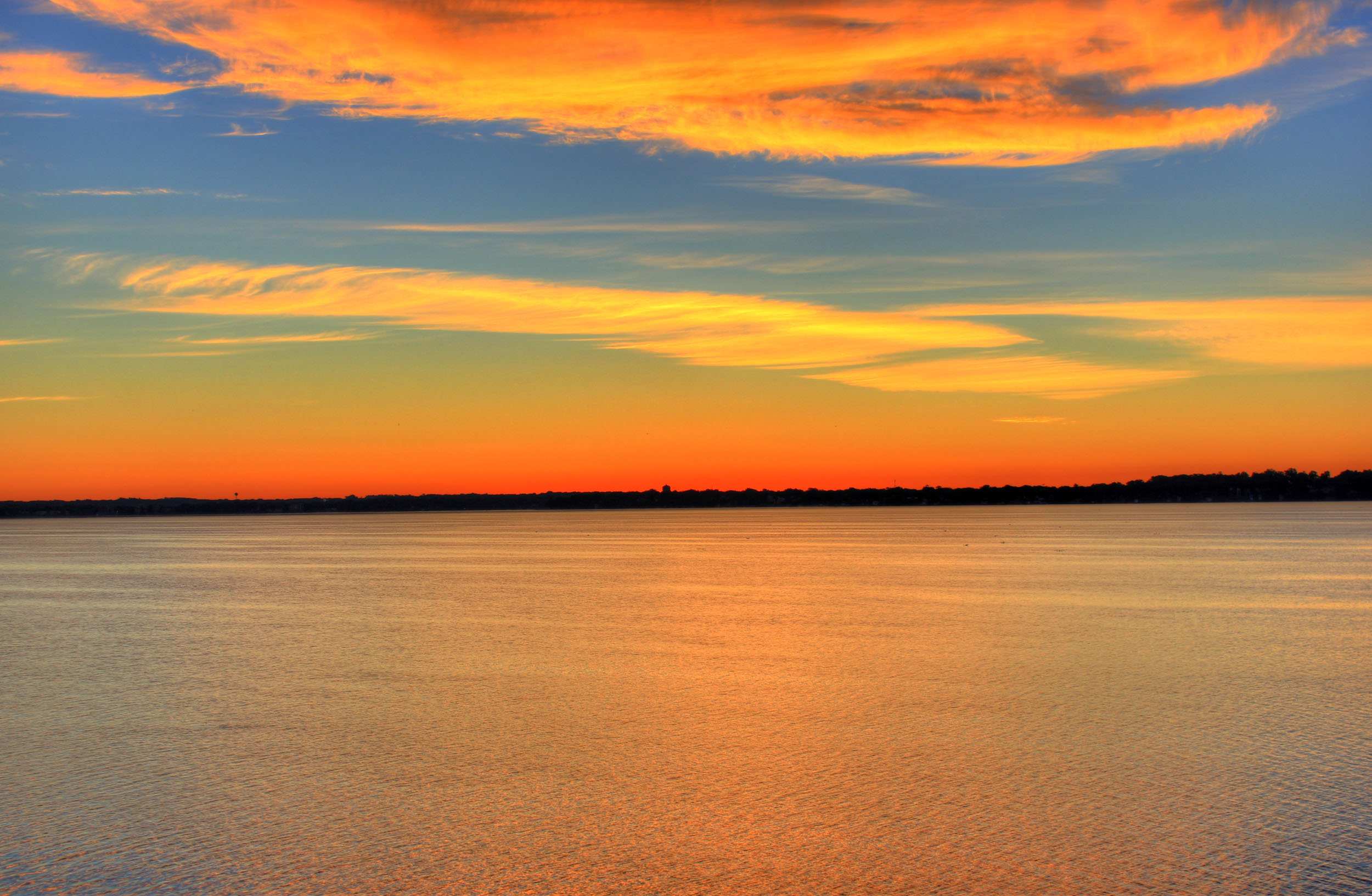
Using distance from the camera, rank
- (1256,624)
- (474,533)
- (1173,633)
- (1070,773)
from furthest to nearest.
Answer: (474,533)
(1256,624)
(1173,633)
(1070,773)

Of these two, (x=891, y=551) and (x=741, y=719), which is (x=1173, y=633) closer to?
(x=741, y=719)

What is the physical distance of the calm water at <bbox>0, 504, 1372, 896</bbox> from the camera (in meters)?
5.63

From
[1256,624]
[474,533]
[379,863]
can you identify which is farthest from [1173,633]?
[474,533]

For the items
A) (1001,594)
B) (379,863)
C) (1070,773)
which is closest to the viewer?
(379,863)

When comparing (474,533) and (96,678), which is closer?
(96,678)

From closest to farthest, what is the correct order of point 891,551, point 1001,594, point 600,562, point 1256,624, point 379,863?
point 379,863 → point 1256,624 → point 1001,594 → point 600,562 → point 891,551

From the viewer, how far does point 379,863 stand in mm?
5688

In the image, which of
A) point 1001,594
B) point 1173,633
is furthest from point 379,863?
point 1001,594

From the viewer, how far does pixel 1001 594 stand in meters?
20.6

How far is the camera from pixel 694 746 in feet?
27.0

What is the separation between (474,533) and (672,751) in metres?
68.1

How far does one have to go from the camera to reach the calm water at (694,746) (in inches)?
222

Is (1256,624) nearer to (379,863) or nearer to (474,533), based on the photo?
(379,863)

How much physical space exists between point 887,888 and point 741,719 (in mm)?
3888
